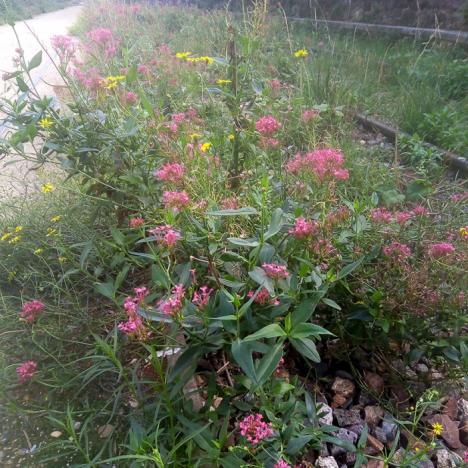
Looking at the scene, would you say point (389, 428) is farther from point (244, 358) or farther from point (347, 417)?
point (244, 358)

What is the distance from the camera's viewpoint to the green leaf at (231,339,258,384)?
104 centimetres

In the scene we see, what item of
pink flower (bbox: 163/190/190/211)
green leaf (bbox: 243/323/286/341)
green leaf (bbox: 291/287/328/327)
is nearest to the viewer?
green leaf (bbox: 243/323/286/341)

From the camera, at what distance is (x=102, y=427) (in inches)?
62.2

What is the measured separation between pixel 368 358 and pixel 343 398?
0.20 m

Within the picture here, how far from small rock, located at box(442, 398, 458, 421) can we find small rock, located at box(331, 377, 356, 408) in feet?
1.10

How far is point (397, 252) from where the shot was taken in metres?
1.49

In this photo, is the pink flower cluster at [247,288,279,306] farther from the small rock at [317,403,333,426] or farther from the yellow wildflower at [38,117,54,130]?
the yellow wildflower at [38,117,54,130]

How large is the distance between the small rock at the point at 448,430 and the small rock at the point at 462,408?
0.22 feet

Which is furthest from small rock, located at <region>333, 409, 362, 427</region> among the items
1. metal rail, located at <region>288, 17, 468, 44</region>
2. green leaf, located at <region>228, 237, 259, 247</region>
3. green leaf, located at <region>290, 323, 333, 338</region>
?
metal rail, located at <region>288, 17, 468, 44</region>

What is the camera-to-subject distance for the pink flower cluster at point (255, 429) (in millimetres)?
1101

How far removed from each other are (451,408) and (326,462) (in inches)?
22.3

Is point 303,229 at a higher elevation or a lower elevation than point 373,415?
higher

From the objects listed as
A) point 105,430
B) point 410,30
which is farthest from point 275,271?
point 410,30

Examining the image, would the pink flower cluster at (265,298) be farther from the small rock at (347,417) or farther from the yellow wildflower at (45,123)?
the yellow wildflower at (45,123)
